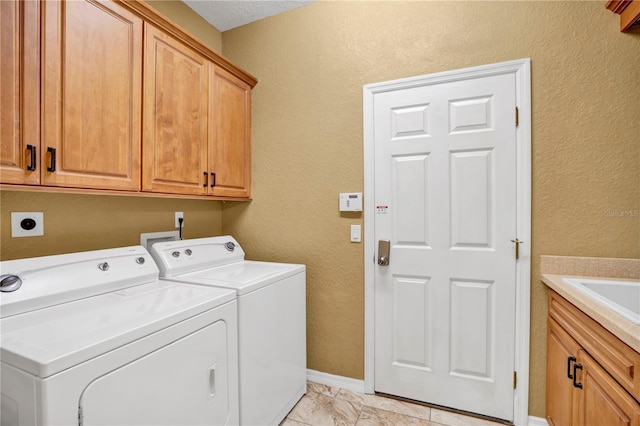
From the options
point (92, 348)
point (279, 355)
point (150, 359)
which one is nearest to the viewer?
point (92, 348)

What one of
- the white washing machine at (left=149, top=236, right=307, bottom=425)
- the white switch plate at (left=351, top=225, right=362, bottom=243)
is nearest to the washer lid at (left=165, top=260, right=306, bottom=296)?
the white washing machine at (left=149, top=236, right=307, bottom=425)

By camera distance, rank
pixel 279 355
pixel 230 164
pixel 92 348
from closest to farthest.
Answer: pixel 92 348 → pixel 279 355 → pixel 230 164

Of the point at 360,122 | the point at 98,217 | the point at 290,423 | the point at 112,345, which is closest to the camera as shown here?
the point at 112,345

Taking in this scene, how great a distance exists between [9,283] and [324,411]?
5.70 feet

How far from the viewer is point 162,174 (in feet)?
5.55

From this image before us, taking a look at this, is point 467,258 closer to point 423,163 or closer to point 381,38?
point 423,163

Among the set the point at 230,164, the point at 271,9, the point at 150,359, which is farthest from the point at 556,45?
the point at 150,359

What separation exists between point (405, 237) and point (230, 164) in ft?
4.33

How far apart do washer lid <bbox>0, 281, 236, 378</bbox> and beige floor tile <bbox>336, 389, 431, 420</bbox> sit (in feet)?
4.03

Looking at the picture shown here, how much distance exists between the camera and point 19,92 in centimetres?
114

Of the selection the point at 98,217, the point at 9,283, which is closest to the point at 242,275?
the point at 98,217

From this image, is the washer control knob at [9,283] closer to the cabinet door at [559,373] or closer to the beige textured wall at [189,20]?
the beige textured wall at [189,20]

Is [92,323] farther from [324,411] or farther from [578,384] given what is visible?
[578,384]

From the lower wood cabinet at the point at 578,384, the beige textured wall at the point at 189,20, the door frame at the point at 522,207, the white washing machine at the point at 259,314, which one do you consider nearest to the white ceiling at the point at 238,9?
the beige textured wall at the point at 189,20
